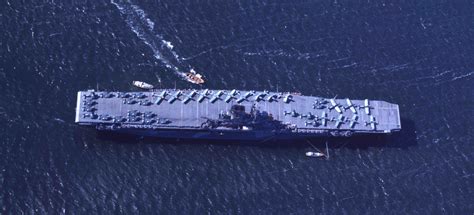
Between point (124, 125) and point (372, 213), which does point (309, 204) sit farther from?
point (124, 125)

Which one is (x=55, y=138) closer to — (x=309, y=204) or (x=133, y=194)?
(x=133, y=194)

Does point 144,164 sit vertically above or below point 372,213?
above

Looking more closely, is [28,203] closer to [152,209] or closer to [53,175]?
[53,175]

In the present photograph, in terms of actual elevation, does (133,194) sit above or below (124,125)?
below

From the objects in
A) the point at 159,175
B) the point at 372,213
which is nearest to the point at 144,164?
the point at 159,175

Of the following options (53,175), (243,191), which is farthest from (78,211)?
(243,191)

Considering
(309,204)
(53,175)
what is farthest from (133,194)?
(309,204)

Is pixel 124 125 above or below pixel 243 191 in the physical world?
above
